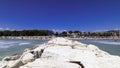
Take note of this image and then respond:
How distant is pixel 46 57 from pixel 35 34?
121 meters

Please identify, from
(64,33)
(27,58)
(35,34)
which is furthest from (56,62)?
(64,33)

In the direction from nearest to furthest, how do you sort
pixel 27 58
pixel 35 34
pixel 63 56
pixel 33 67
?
pixel 33 67 < pixel 63 56 < pixel 27 58 < pixel 35 34

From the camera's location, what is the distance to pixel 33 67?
4043mm

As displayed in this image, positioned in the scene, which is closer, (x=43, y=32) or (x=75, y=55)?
(x=75, y=55)

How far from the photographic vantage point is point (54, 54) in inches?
187

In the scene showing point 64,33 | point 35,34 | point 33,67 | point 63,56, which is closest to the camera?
point 33,67

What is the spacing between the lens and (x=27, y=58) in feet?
19.1

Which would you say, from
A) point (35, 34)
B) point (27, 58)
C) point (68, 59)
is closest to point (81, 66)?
point (68, 59)

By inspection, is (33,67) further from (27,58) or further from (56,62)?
(27,58)

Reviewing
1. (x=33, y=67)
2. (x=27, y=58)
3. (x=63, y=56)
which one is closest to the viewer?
(x=33, y=67)

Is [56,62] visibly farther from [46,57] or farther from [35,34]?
[35,34]

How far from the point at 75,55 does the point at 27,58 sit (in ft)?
6.10

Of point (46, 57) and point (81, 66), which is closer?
point (81, 66)

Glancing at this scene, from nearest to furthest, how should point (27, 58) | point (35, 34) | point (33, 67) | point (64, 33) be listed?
point (33, 67), point (27, 58), point (35, 34), point (64, 33)
